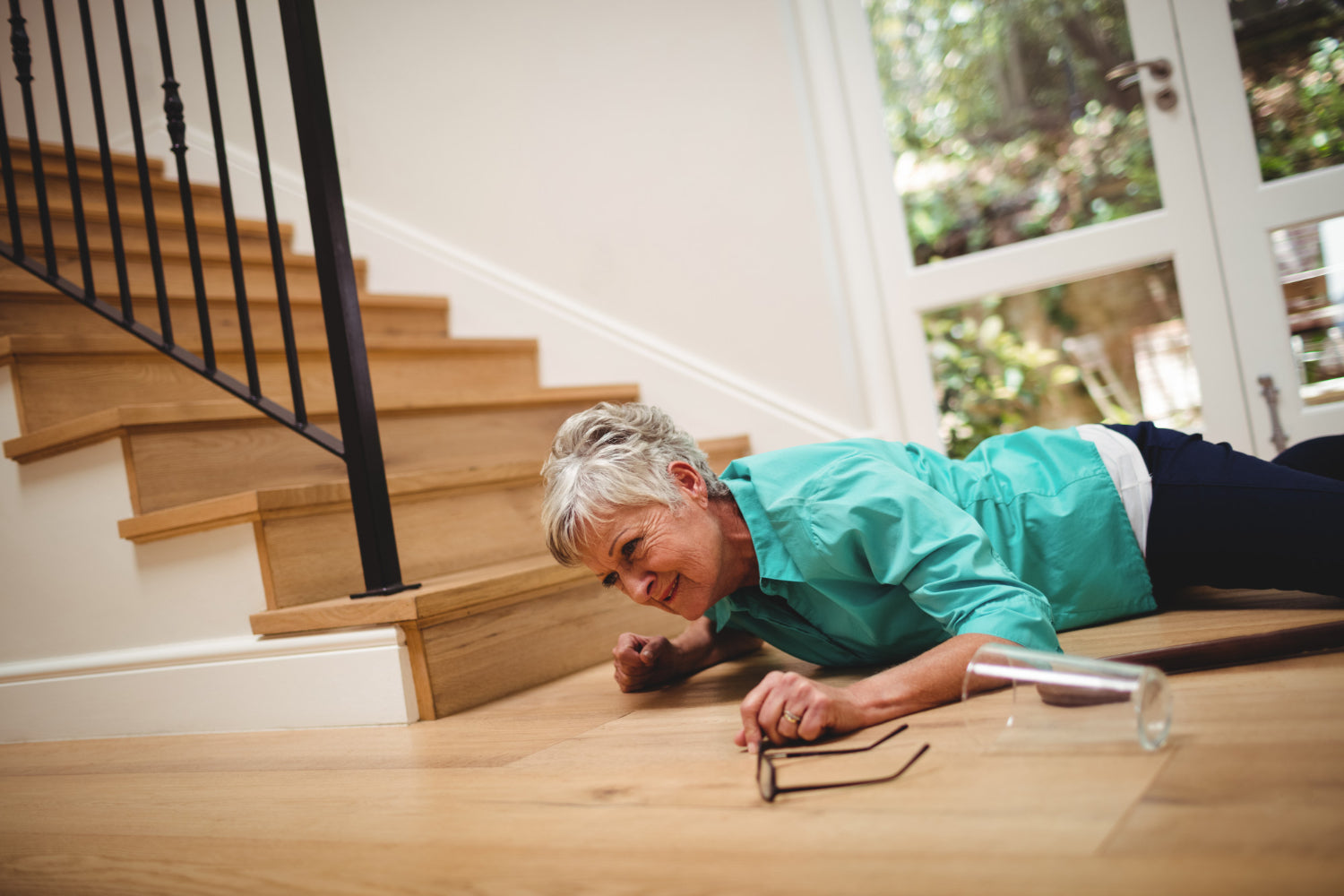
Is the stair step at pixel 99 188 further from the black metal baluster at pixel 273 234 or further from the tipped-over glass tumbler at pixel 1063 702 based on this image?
the tipped-over glass tumbler at pixel 1063 702

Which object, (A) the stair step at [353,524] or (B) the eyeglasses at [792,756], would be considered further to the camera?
(A) the stair step at [353,524]

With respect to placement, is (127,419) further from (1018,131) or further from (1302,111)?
(1302,111)

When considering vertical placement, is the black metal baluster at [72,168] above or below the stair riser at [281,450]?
above

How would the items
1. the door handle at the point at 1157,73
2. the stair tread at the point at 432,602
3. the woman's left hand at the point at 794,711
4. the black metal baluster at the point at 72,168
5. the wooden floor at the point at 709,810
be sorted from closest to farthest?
the wooden floor at the point at 709,810 < the woman's left hand at the point at 794,711 < the stair tread at the point at 432,602 < the black metal baluster at the point at 72,168 < the door handle at the point at 1157,73

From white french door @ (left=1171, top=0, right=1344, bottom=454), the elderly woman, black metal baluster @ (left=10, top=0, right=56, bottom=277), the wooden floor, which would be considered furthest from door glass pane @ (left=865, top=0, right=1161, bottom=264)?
black metal baluster @ (left=10, top=0, right=56, bottom=277)

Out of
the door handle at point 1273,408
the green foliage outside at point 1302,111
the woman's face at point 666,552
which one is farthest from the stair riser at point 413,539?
the green foliage outside at point 1302,111

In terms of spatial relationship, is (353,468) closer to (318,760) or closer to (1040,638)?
(318,760)

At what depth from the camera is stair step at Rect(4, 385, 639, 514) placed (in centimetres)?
178

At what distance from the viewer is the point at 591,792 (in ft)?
3.40

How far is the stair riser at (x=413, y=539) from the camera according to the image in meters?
1.67

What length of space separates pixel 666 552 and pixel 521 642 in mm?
542

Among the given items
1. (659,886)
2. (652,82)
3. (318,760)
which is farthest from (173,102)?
(659,886)

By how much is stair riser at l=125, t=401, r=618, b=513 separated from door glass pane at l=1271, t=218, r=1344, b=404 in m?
1.73

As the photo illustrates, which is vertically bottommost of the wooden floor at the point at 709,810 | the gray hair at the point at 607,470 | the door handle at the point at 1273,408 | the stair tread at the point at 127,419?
the wooden floor at the point at 709,810
